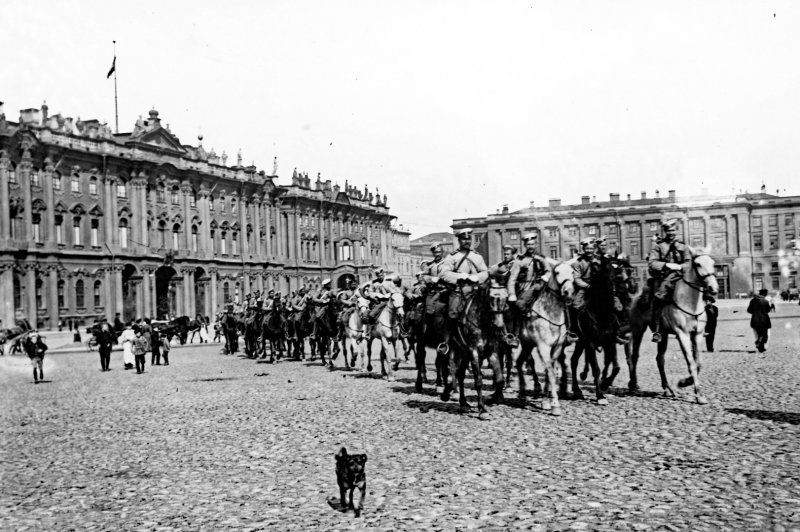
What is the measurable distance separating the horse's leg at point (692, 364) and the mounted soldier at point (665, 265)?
0.51m

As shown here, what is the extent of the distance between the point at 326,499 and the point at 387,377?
11.0m

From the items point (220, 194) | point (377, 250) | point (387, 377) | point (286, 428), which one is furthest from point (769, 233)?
point (286, 428)

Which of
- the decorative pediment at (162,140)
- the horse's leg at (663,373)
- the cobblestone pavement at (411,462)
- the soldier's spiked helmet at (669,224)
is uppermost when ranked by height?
the decorative pediment at (162,140)

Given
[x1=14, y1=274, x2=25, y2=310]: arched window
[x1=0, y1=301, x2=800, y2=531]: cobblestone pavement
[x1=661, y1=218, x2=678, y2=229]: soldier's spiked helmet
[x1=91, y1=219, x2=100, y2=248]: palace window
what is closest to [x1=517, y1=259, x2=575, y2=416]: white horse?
[x1=0, y1=301, x2=800, y2=531]: cobblestone pavement

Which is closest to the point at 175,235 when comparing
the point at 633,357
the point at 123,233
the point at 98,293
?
the point at 123,233

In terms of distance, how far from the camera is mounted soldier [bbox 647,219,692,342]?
13.1 meters

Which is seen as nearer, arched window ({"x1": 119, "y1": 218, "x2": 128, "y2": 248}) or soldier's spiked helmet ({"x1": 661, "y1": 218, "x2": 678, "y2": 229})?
soldier's spiked helmet ({"x1": 661, "y1": 218, "x2": 678, "y2": 229})

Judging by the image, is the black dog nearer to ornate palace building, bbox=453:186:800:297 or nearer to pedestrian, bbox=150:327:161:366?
pedestrian, bbox=150:327:161:366

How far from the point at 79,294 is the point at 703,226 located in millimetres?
84165

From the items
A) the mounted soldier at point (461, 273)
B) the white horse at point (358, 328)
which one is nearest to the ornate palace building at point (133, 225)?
the white horse at point (358, 328)

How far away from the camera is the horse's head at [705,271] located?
12641 mm

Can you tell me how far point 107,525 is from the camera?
22.7ft

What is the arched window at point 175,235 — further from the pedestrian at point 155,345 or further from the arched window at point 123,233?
the pedestrian at point 155,345

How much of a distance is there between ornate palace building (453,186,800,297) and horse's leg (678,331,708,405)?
88406 millimetres
